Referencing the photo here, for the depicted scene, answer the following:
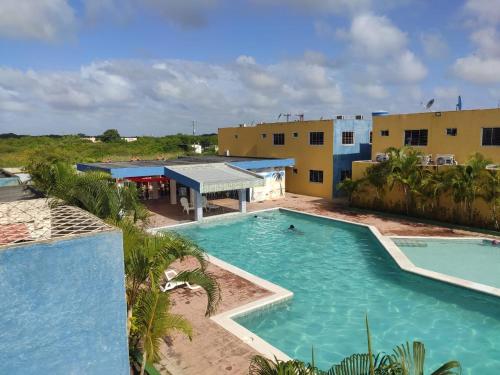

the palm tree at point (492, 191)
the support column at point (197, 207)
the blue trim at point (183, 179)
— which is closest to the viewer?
the palm tree at point (492, 191)

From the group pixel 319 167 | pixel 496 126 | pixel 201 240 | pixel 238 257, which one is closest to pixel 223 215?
pixel 201 240

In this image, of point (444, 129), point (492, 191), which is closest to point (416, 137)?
point (444, 129)

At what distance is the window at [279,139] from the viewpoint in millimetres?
33250

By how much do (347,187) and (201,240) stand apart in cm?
1145

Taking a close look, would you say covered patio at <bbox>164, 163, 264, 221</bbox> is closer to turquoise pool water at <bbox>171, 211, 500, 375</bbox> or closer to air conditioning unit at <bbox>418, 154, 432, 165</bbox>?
turquoise pool water at <bbox>171, 211, 500, 375</bbox>

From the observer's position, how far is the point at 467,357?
9.55 metres

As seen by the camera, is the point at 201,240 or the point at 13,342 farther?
the point at 201,240

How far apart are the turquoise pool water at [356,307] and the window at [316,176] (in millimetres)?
11644

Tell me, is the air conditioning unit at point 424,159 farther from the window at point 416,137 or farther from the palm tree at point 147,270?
the palm tree at point 147,270

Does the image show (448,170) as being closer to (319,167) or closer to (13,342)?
(319,167)

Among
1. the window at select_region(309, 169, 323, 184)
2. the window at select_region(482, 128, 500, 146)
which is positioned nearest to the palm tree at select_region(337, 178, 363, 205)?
the window at select_region(309, 169, 323, 184)

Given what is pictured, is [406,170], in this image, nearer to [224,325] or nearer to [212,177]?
[212,177]

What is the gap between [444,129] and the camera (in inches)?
931

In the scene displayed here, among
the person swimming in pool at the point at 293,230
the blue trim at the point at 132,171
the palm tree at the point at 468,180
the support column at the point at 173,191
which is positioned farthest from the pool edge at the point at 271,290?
the support column at the point at 173,191
